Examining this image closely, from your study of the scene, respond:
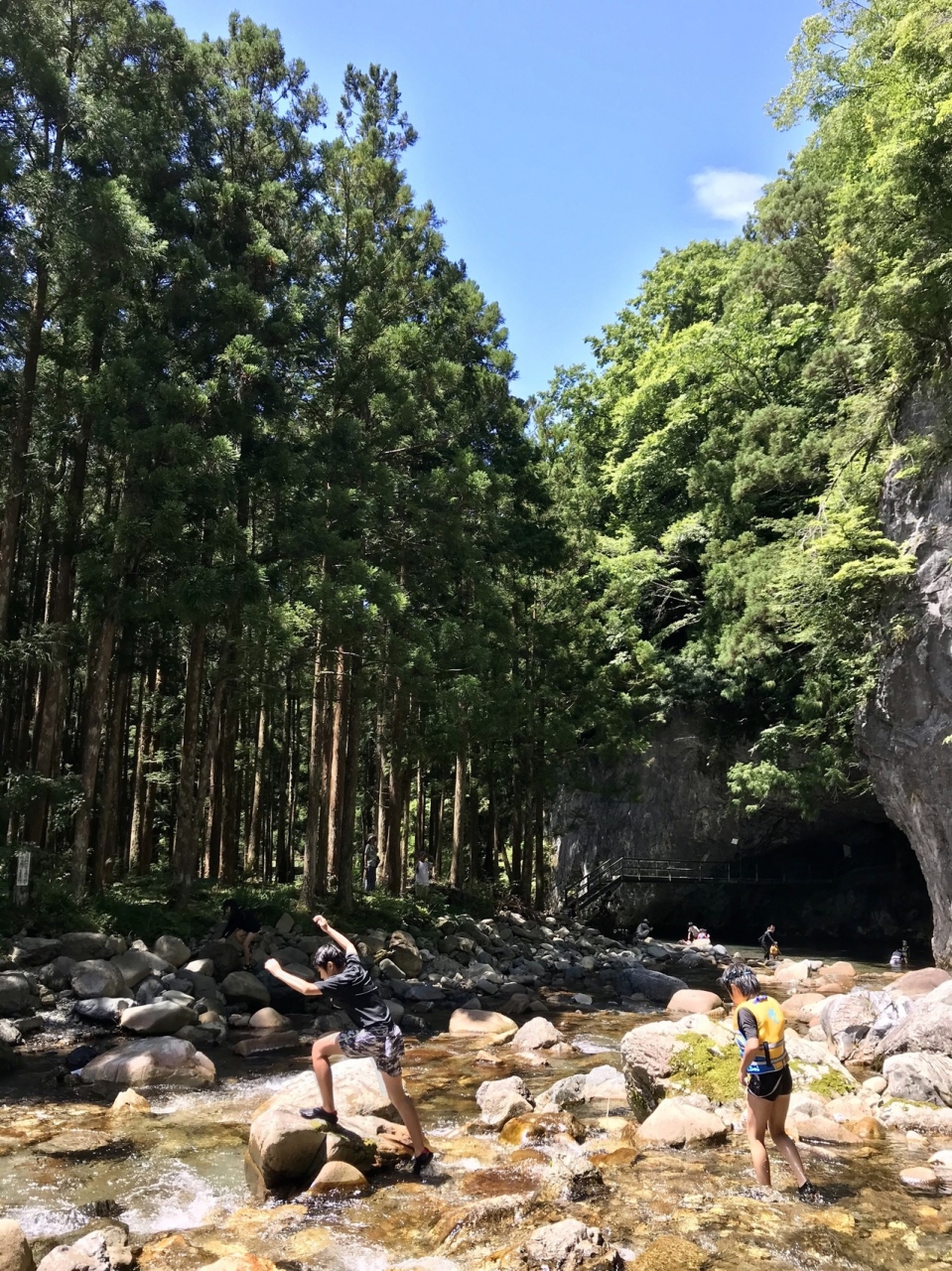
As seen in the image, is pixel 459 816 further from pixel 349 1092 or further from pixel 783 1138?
pixel 783 1138

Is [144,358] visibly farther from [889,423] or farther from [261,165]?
[889,423]

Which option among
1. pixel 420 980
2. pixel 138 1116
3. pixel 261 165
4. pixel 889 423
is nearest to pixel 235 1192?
pixel 138 1116

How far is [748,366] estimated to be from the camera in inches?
1055

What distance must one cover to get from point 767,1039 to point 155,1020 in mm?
8415

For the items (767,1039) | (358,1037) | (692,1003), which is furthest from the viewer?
(692,1003)

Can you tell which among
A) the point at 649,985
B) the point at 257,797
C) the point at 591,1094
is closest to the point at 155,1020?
the point at 591,1094

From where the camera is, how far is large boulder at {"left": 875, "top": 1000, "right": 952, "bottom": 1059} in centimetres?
975

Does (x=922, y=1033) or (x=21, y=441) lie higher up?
(x=21, y=441)

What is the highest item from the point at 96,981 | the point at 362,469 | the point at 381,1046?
the point at 362,469

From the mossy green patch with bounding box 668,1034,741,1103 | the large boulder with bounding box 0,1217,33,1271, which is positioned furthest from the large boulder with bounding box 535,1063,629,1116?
the large boulder with bounding box 0,1217,33,1271

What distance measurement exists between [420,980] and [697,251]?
32.5 meters

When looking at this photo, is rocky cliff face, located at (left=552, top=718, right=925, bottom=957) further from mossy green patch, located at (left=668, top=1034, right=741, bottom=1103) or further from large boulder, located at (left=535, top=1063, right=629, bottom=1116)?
mossy green patch, located at (left=668, top=1034, right=741, bottom=1103)

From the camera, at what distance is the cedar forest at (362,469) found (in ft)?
49.4

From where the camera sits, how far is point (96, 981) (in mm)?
12164
